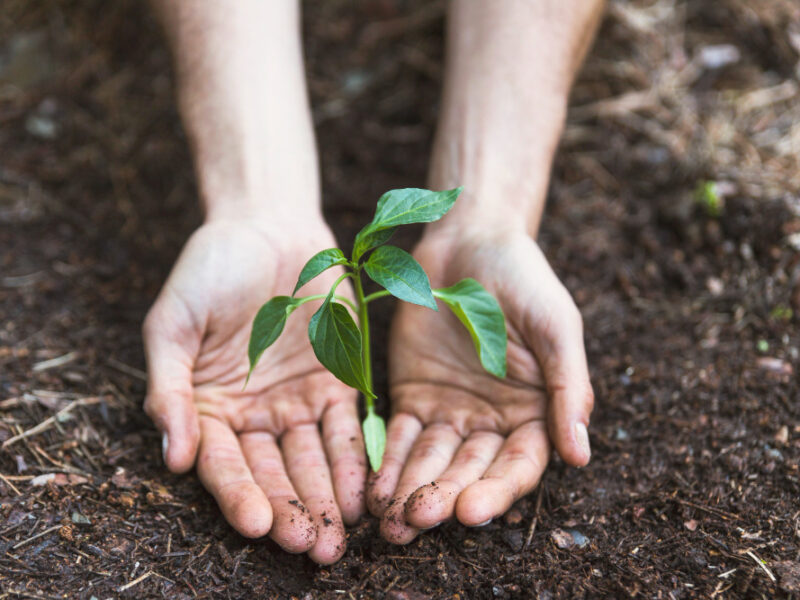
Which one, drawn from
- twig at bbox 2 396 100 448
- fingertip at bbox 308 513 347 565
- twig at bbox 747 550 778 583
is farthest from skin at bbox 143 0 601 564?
twig at bbox 747 550 778 583

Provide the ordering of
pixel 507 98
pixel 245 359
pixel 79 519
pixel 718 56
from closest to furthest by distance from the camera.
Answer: pixel 79 519, pixel 245 359, pixel 507 98, pixel 718 56

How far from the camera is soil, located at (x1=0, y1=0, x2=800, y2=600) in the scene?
1.97m

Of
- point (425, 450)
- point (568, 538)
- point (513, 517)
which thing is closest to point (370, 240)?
point (425, 450)

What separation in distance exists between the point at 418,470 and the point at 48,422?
4.10ft

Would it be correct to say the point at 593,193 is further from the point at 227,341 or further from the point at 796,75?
the point at 227,341

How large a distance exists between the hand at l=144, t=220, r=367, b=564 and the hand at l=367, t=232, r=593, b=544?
6.9 inches

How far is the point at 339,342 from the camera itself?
1.82 m

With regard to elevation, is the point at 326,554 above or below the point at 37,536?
below

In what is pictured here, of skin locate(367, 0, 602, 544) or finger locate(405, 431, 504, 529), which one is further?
skin locate(367, 0, 602, 544)

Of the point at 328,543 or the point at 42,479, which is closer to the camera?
the point at 328,543

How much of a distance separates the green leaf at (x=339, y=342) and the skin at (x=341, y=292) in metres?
0.41

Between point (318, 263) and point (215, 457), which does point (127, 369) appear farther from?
point (318, 263)

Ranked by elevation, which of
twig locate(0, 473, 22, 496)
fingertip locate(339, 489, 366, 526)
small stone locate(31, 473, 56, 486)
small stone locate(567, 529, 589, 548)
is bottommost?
small stone locate(567, 529, 589, 548)

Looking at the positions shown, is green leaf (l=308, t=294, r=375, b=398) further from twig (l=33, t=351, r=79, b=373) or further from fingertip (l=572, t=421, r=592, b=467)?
twig (l=33, t=351, r=79, b=373)
